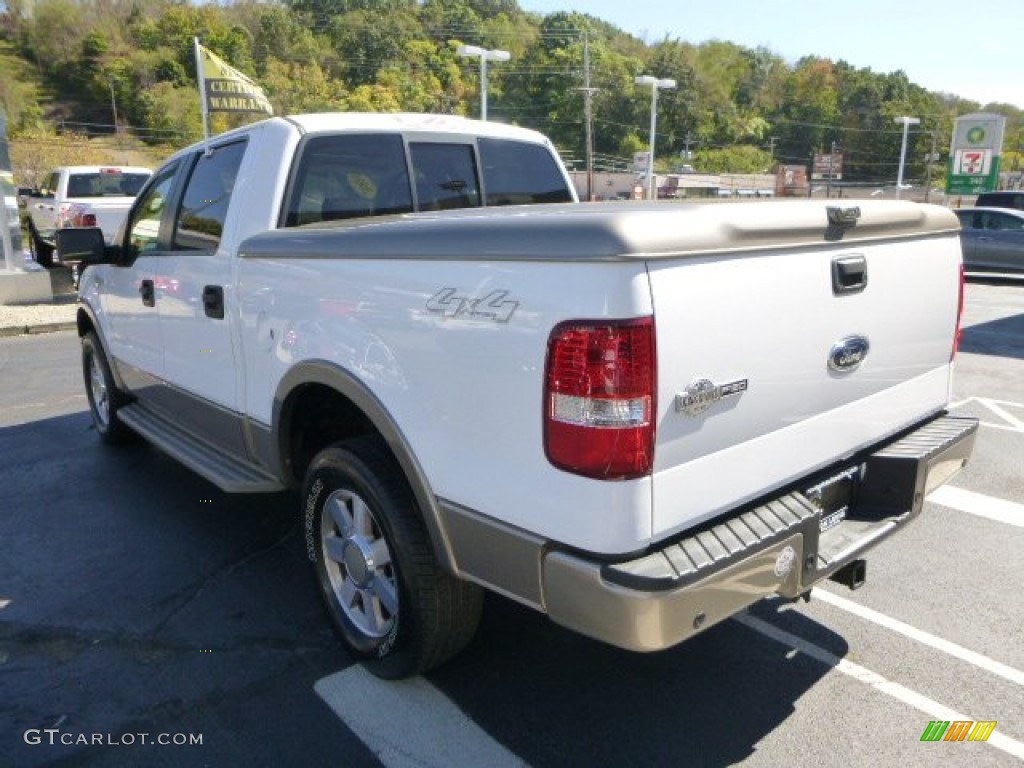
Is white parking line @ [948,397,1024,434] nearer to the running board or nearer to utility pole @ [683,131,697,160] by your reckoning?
the running board

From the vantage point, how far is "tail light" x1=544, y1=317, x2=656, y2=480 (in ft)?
6.27

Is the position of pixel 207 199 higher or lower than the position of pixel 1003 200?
higher

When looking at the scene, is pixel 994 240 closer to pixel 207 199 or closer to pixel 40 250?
pixel 207 199

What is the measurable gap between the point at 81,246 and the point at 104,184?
11081mm

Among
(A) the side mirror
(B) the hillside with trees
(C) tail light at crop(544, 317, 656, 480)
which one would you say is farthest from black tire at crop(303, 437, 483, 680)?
(B) the hillside with trees

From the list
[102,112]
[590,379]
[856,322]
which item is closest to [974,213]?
[856,322]

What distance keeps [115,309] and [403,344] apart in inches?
131

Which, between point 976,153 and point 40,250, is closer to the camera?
point 40,250

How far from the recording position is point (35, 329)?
10.8 metres

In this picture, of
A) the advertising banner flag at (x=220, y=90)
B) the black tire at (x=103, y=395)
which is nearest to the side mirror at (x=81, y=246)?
the black tire at (x=103, y=395)

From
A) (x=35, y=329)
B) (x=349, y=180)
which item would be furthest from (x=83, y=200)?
(x=349, y=180)

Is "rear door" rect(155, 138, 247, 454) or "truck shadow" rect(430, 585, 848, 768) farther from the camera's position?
"rear door" rect(155, 138, 247, 454)

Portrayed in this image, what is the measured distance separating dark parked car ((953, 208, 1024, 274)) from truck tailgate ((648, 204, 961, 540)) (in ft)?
52.8

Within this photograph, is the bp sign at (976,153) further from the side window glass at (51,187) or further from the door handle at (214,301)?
the door handle at (214,301)
